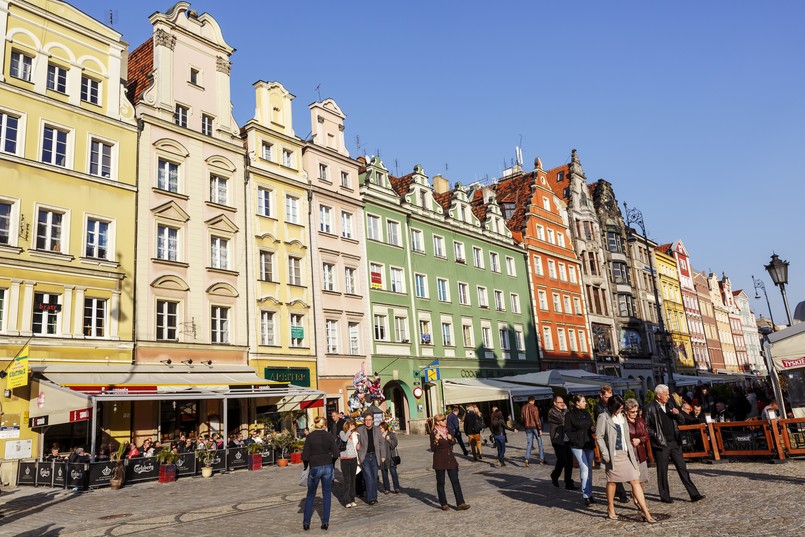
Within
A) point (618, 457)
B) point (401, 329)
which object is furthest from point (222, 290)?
point (618, 457)

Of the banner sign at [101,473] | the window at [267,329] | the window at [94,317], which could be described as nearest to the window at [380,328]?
the window at [267,329]

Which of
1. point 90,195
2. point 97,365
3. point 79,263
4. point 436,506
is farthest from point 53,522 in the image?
point 90,195

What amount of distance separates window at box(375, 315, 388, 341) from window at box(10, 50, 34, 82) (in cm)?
1891

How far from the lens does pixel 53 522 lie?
12570mm

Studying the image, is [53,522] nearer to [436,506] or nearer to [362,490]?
[362,490]

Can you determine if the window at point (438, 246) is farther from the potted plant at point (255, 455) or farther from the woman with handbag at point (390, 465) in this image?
the woman with handbag at point (390, 465)

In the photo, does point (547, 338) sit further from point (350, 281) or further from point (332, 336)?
point (332, 336)

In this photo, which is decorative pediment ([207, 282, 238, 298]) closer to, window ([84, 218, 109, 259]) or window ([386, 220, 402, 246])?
window ([84, 218, 109, 259])

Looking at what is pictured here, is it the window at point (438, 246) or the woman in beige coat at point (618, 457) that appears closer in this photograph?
the woman in beige coat at point (618, 457)

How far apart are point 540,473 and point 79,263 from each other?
16.4 metres

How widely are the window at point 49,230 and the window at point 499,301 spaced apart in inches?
1129

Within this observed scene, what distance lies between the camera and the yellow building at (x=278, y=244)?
28.3m

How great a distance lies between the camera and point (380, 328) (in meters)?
34.3

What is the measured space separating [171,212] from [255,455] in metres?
10.2
